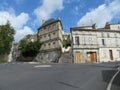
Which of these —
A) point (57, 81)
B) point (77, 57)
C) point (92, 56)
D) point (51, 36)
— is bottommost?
point (57, 81)

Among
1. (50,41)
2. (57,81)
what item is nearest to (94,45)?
(50,41)

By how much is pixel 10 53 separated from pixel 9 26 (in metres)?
8.87

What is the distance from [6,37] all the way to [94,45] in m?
25.5

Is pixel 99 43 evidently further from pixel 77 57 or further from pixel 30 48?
pixel 30 48

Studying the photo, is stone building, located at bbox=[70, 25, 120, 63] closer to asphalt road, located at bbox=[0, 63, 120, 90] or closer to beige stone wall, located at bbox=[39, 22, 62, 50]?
beige stone wall, located at bbox=[39, 22, 62, 50]

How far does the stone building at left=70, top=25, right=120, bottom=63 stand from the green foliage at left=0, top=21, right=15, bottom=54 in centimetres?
2001

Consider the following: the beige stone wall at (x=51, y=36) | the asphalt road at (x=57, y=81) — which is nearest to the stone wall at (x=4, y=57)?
the beige stone wall at (x=51, y=36)

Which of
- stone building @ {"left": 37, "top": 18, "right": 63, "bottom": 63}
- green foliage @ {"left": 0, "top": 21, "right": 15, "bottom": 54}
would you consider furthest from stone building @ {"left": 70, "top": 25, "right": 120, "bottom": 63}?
green foliage @ {"left": 0, "top": 21, "right": 15, "bottom": 54}

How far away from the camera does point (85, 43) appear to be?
1943 inches

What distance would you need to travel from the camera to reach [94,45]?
164 feet

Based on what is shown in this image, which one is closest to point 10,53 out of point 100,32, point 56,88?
point 100,32

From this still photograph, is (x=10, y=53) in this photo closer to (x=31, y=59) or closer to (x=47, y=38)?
(x=31, y=59)

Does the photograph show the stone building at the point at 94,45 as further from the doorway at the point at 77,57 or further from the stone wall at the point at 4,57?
the stone wall at the point at 4,57

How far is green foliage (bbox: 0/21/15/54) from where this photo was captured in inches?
2220
